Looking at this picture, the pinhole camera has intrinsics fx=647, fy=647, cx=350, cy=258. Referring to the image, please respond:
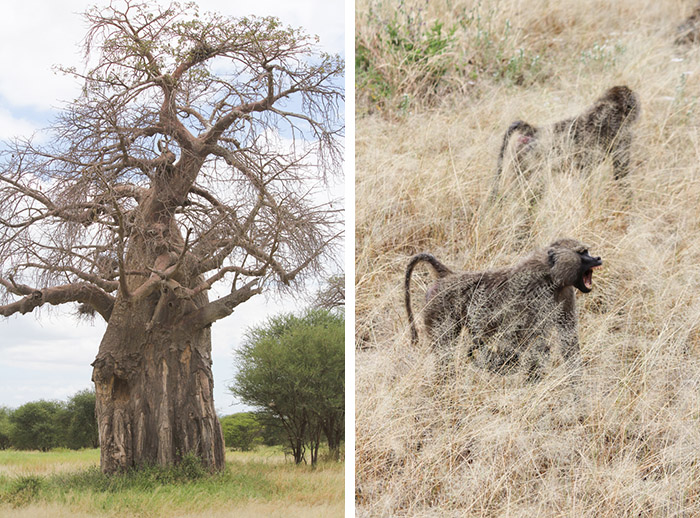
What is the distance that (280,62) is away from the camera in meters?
2.36

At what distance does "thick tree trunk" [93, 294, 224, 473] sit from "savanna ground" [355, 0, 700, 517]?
21.4 inches

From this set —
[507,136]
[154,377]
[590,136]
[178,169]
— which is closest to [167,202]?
[178,169]

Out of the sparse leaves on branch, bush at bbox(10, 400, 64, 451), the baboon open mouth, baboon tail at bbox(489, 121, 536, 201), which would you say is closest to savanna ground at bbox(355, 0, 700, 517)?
baboon tail at bbox(489, 121, 536, 201)

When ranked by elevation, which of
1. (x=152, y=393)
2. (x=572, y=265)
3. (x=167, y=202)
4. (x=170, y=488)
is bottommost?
(x=170, y=488)

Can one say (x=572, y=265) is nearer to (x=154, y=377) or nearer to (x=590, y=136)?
A: (x=590, y=136)

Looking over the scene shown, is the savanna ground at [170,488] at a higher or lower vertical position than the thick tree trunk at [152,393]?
lower

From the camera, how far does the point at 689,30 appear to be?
318cm

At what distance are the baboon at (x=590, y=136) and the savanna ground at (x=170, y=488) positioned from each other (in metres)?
1.30

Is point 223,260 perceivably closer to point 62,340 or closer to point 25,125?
point 62,340

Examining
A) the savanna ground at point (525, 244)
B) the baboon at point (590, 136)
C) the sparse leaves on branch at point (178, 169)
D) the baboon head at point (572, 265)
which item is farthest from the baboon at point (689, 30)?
the sparse leaves on branch at point (178, 169)

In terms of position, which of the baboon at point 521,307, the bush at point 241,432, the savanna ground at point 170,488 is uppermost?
the baboon at point 521,307

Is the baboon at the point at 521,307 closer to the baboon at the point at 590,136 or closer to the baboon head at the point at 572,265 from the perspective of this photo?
the baboon head at the point at 572,265

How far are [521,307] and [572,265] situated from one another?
226mm

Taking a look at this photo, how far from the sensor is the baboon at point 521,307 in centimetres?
215
